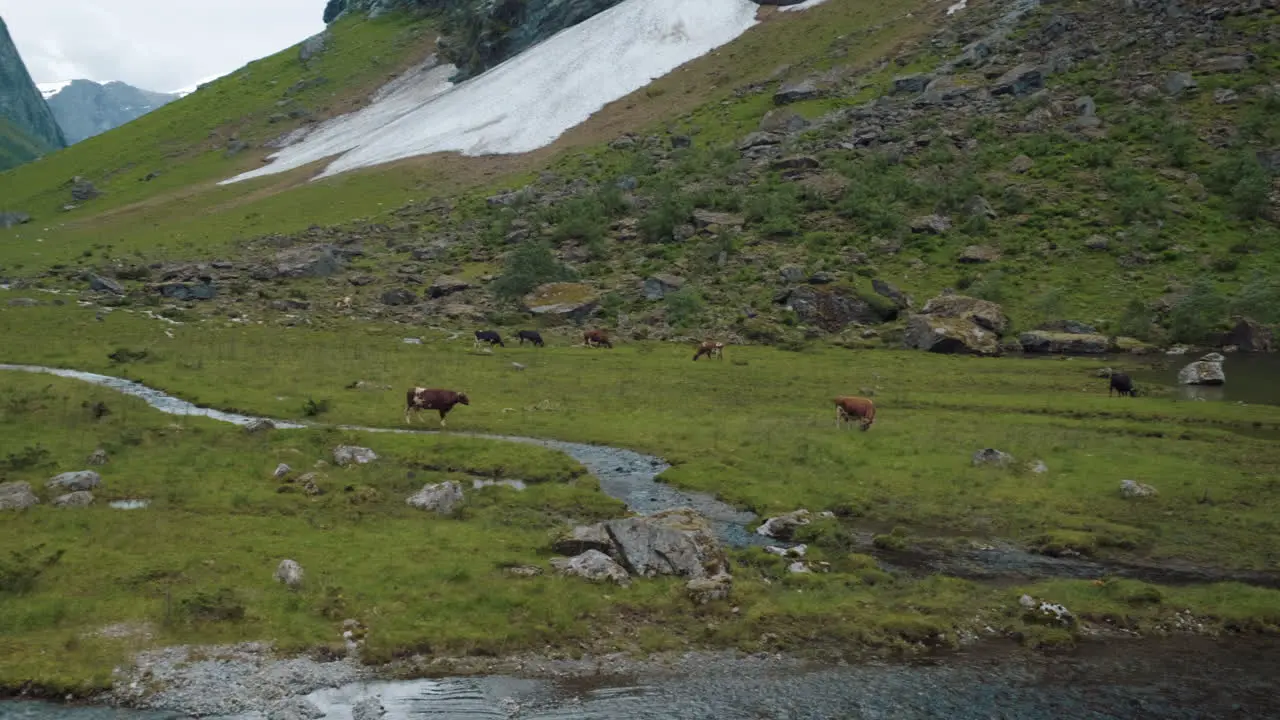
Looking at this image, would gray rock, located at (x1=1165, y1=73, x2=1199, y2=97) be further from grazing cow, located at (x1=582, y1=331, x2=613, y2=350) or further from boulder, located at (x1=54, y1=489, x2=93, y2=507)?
boulder, located at (x1=54, y1=489, x2=93, y2=507)

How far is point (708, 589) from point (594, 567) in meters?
2.62

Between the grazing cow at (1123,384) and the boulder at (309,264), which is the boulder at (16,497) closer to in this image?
the grazing cow at (1123,384)

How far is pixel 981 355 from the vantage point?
54531 millimetres

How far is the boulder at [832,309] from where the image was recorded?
62188 mm

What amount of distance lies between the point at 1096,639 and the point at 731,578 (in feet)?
24.6

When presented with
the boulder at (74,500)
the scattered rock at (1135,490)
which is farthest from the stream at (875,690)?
the boulder at (74,500)

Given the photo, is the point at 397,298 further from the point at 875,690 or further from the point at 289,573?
the point at 875,690

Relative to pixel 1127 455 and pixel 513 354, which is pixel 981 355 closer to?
pixel 1127 455

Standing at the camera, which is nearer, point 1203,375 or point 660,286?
point 1203,375

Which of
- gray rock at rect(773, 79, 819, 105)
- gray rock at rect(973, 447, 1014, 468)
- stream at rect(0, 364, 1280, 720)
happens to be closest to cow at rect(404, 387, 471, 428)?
gray rock at rect(973, 447, 1014, 468)

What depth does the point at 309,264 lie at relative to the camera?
81125 mm

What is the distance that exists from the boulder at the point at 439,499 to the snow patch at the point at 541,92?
91.6m

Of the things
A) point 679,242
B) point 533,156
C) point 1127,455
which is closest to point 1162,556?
point 1127,455

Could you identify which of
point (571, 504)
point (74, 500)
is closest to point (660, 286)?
point (571, 504)
